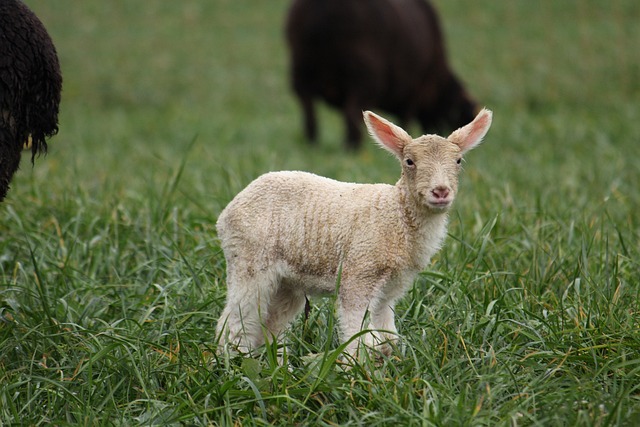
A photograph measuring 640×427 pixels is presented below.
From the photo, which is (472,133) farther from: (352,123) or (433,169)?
(352,123)

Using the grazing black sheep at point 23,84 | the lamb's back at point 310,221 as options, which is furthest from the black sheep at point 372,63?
the lamb's back at point 310,221

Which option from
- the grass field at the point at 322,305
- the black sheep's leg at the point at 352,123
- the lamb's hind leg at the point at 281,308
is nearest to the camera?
the grass field at the point at 322,305

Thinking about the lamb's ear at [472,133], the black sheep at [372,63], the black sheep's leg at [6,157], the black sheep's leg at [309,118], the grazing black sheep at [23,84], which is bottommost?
the black sheep's leg at [309,118]

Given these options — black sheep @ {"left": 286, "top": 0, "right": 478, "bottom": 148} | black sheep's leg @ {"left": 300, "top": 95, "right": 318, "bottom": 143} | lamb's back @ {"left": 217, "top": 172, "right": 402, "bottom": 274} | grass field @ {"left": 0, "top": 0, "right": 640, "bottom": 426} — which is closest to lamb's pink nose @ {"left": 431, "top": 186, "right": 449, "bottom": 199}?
lamb's back @ {"left": 217, "top": 172, "right": 402, "bottom": 274}

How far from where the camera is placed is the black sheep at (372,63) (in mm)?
9555

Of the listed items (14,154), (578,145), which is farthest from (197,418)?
(578,145)

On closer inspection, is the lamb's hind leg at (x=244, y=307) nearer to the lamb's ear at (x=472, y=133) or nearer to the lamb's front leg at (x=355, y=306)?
the lamb's front leg at (x=355, y=306)

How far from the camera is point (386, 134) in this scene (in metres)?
3.07

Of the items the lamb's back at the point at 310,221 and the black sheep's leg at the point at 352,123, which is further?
the black sheep's leg at the point at 352,123

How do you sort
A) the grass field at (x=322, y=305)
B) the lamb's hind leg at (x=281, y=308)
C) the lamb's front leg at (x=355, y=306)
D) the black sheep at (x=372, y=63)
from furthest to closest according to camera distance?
1. the black sheep at (x=372, y=63)
2. the lamb's hind leg at (x=281, y=308)
3. the lamb's front leg at (x=355, y=306)
4. the grass field at (x=322, y=305)

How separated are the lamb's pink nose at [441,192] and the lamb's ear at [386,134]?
0.84 ft

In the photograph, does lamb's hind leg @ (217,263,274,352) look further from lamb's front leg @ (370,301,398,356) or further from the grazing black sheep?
the grazing black sheep

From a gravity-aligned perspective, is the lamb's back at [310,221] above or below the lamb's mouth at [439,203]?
below

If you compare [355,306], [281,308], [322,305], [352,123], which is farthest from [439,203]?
[352,123]
